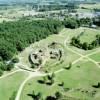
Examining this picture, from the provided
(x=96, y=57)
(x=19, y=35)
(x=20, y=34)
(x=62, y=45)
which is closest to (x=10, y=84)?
(x=96, y=57)

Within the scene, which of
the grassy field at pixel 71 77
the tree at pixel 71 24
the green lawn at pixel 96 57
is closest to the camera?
the grassy field at pixel 71 77

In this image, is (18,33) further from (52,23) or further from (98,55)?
(98,55)

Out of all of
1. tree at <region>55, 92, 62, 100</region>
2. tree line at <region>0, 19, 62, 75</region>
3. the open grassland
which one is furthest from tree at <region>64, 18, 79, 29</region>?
tree at <region>55, 92, 62, 100</region>

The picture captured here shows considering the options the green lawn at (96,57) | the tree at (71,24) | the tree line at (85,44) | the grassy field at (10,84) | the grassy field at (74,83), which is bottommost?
the grassy field at (10,84)

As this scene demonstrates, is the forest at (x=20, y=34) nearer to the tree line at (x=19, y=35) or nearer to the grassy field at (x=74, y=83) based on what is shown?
the tree line at (x=19, y=35)

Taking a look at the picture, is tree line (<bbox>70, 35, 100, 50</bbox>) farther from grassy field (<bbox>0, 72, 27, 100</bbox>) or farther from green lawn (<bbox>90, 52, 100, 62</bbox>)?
grassy field (<bbox>0, 72, 27, 100</bbox>)

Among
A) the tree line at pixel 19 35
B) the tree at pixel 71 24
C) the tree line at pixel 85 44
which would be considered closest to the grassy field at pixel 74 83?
the tree line at pixel 19 35
